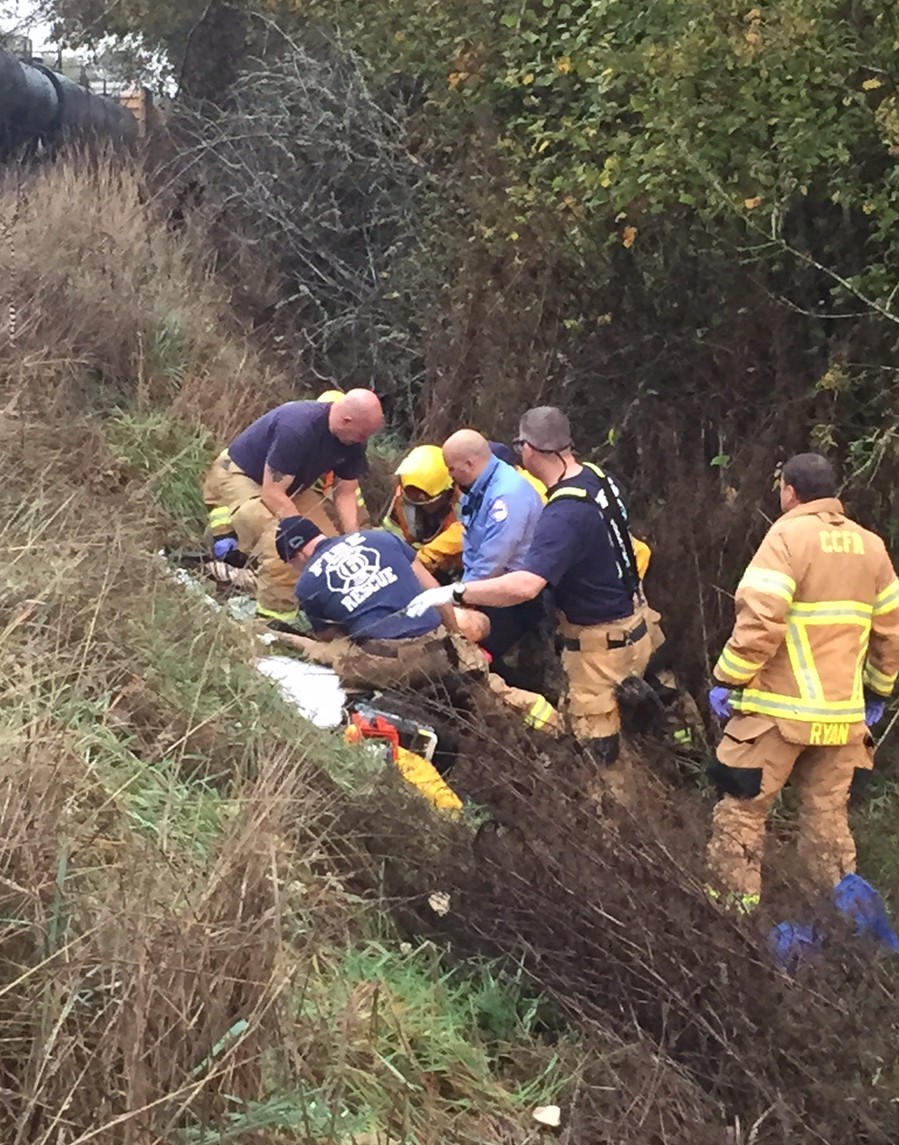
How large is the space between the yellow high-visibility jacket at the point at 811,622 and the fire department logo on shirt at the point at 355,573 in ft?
5.10

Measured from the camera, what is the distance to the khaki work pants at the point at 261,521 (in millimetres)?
6363

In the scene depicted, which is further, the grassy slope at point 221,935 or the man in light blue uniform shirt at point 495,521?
the man in light blue uniform shirt at point 495,521

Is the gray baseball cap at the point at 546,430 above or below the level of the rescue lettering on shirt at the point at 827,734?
above

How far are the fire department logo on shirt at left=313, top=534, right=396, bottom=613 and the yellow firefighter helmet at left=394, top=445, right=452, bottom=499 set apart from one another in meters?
1.37

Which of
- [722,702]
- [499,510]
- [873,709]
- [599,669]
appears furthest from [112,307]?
[873,709]

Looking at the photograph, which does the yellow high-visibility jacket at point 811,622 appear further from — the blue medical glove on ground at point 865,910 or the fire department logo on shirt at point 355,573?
the fire department logo on shirt at point 355,573

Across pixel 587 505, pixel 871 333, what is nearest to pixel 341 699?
pixel 587 505

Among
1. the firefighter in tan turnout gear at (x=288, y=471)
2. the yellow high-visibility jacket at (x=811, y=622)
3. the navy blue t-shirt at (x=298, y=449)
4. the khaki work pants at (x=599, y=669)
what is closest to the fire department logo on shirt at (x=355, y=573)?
the khaki work pants at (x=599, y=669)

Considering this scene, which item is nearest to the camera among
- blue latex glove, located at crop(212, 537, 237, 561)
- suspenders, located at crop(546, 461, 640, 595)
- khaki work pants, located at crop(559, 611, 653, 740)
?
suspenders, located at crop(546, 461, 640, 595)

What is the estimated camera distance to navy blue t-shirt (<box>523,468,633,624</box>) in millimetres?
5047

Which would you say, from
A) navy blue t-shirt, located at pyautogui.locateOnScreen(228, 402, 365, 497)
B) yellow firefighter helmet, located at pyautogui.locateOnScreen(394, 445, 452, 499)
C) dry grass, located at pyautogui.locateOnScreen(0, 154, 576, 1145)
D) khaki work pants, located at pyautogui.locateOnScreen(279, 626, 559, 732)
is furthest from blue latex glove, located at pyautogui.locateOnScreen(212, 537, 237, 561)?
khaki work pants, located at pyautogui.locateOnScreen(279, 626, 559, 732)

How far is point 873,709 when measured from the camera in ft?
15.1

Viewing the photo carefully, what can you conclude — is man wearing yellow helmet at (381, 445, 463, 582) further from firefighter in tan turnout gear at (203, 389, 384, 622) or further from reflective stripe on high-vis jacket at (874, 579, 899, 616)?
reflective stripe on high-vis jacket at (874, 579, 899, 616)

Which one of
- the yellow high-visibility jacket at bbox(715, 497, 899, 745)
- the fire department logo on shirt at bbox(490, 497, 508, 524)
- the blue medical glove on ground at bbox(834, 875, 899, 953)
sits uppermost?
the yellow high-visibility jacket at bbox(715, 497, 899, 745)
